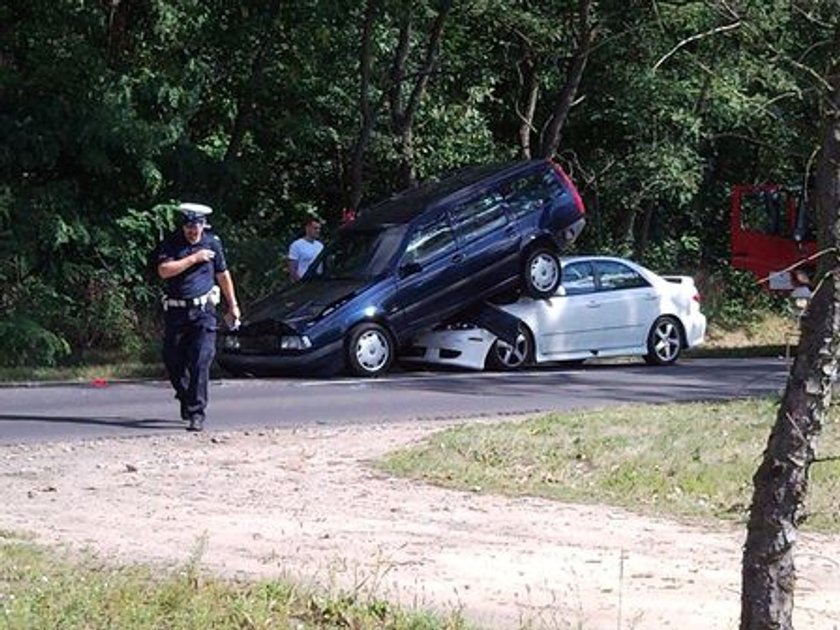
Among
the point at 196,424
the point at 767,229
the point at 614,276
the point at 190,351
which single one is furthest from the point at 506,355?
the point at 190,351

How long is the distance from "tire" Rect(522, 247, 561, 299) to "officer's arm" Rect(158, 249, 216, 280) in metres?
7.76

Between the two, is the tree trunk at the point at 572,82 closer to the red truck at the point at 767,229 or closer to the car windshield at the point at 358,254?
the red truck at the point at 767,229

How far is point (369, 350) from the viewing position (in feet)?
60.1

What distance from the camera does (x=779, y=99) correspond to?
16.3 feet

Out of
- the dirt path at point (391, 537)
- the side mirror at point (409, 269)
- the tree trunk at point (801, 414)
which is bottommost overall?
the dirt path at point (391, 537)

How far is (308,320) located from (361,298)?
76 centimetres

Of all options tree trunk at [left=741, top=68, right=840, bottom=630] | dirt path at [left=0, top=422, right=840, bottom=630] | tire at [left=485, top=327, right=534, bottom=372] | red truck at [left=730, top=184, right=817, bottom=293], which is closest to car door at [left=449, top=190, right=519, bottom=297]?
tire at [left=485, top=327, right=534, bottom=372]

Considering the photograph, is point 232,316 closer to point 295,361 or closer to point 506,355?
point 295,361

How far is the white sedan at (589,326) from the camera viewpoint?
63.5ft

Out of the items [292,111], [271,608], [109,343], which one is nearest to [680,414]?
[271,608]

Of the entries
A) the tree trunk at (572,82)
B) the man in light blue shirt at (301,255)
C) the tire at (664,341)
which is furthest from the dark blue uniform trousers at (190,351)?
the tree trunk at (572,82)

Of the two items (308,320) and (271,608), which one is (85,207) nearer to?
(308,320)

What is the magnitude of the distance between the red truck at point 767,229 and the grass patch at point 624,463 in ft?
32.9

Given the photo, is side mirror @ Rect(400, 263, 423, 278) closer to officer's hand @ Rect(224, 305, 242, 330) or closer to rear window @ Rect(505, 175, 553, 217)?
rear window @ Rect(505, 175, 553, 217)
